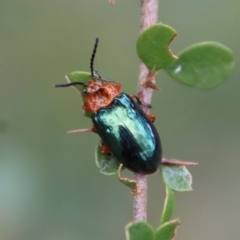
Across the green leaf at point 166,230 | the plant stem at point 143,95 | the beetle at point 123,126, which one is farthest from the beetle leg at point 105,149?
the green leaf at point 166,230

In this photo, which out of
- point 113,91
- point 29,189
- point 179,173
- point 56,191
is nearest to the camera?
point 179,173

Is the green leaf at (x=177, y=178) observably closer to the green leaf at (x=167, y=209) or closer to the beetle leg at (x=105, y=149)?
the green leaf at (x=167, y=209)

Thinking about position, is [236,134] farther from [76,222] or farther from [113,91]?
[113,91]

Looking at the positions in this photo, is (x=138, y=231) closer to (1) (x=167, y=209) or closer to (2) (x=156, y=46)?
(1) (x=167, y=209)

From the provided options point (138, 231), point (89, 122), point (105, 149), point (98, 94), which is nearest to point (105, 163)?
point (105, 149)

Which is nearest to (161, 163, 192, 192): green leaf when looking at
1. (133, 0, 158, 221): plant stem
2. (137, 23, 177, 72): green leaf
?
(133, 0, 158, 221): plant stem

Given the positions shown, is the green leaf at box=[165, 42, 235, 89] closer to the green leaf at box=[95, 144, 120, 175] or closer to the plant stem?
the plant stem

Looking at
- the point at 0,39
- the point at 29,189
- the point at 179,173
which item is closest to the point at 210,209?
the point at 29,189
